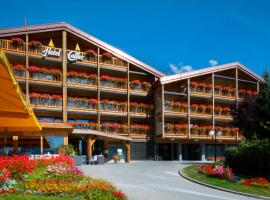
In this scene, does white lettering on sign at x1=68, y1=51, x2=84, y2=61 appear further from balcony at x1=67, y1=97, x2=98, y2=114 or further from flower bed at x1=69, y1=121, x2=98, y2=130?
flower bed at x1=69, y1=121, x2=98, y2=130

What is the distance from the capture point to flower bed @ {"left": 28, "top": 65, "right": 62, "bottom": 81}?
131ft

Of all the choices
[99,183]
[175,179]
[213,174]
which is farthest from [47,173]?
[213,174]

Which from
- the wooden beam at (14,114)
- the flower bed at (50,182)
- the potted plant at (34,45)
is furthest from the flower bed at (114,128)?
the flower bed at (50,182)

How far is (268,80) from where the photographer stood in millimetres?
27234

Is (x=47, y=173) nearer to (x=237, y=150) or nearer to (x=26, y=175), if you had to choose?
(x=26, y=175)

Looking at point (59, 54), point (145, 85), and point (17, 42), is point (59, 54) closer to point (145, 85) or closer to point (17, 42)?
point (17, 42)

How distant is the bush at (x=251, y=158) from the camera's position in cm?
2492

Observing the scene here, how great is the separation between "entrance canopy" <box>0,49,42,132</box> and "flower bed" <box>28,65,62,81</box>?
61.2 ft

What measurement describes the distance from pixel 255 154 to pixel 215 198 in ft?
30.7

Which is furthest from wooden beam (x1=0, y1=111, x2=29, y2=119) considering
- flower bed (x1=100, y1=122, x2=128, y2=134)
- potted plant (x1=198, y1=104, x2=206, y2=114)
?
potted plant (x1=198, y1=104, x2=206, y2=114)

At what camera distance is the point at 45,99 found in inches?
1574

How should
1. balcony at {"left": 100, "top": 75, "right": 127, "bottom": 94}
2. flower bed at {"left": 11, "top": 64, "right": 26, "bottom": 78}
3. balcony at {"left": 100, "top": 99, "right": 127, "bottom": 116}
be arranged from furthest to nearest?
balcony at {"left": 100, "top": 75, "right": 127, "bottom": 94} < balcony at {"left": 100, "top": 99, "right": 127, "bottom": 116} < flower bed at {"left": 11, "top": 64, "right": 26, "bottom": 78}

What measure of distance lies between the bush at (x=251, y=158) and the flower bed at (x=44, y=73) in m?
20.2

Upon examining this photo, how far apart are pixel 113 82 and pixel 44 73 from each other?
24.3 feet
